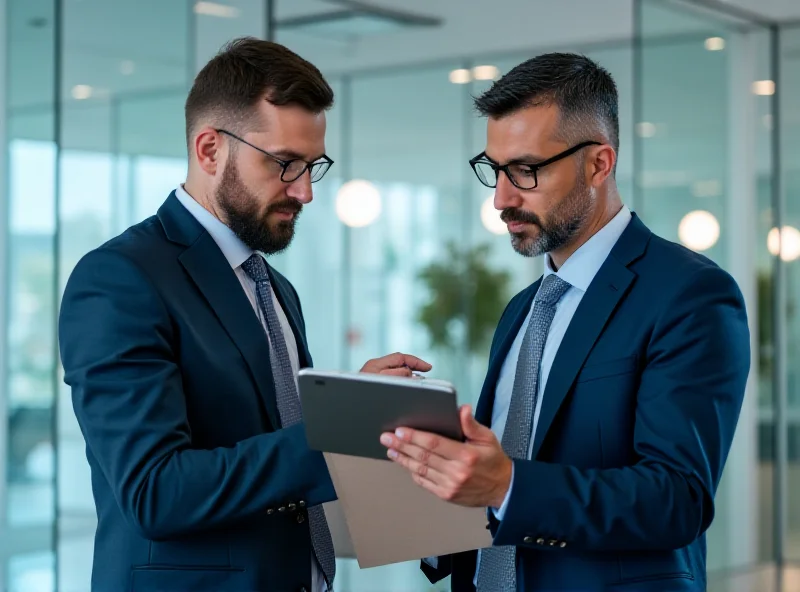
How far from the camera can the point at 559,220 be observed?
2584 millimetres

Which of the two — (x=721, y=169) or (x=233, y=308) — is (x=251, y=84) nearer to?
(x=233, y=308)

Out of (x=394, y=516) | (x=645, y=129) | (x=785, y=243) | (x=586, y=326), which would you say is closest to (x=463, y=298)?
(x=785, y=243)

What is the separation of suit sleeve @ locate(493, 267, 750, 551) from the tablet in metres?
0.27

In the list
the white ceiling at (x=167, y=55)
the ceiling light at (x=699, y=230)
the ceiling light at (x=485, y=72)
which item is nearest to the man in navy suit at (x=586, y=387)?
the white ceiling at (x=167, y=55)

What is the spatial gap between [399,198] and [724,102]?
15.6 feet

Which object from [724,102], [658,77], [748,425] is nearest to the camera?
[658,77]

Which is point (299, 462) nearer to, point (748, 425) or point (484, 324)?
point (748, 425)

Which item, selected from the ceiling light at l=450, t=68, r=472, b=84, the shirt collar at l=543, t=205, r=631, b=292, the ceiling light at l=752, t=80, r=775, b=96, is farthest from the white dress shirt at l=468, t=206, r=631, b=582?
the ceiling light at l=450, t=68, r=472, b=84

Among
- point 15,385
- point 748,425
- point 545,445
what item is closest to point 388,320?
point 748,425

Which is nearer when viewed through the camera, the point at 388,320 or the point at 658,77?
the point at 658,77

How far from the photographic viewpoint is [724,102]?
7156 mm

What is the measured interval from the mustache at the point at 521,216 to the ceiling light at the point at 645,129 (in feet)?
13.4

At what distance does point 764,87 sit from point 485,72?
345 centimetres

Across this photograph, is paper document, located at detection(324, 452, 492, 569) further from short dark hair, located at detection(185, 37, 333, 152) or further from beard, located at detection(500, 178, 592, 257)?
short dark hair, located at detection(185, 37, 333, 152)
